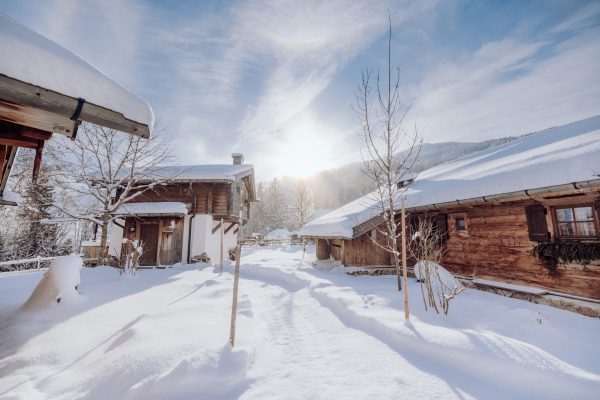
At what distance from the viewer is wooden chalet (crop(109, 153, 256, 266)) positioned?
47.4 ft

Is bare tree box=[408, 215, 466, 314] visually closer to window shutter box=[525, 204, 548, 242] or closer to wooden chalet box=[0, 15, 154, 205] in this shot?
window shutter box=[525, 204, 548, 242]

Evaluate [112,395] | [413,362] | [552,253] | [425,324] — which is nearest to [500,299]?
[552,253]

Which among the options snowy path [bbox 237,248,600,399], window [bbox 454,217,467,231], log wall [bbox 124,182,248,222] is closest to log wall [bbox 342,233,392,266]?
window [bbox 454,217,467,231]

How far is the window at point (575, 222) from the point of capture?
20.3 ft

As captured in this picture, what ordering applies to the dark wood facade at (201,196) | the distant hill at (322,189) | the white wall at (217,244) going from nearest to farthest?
the dark wood facade at (201,196)
the white wall at (217,244)
the distant hill at (322,189)

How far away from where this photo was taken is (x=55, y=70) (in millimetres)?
2111

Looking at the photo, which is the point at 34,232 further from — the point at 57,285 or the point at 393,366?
the point at 393,366

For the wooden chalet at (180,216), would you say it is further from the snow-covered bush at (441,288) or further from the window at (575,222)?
the window at (575,222)

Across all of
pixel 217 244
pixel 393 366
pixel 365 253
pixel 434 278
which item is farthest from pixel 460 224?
pixel 217 244

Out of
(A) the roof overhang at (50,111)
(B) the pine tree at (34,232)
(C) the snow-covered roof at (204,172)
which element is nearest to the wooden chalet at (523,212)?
(A) the roof overhang at (50,111)

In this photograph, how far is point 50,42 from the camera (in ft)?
7.44

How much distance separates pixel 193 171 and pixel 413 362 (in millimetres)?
15838

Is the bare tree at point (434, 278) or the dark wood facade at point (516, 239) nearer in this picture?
the bare tree at point (434, 278)

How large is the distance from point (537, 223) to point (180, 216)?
1552 centimetres
